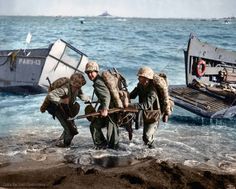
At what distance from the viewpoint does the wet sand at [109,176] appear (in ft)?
20.6

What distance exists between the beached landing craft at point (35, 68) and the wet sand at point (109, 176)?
8733mm

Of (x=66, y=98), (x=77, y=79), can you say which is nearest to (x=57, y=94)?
(x=66, y=98)

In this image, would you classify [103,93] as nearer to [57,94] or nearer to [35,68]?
[57,94]

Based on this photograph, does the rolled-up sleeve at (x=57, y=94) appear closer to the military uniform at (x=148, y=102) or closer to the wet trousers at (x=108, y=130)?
the wet trousers at (x=108, y=130)

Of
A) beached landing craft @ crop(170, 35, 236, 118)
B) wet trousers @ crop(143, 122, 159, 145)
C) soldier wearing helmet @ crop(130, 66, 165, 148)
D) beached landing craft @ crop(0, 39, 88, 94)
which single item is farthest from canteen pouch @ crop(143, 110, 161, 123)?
beached landing craft @ crop(0, 39, 88, 94)

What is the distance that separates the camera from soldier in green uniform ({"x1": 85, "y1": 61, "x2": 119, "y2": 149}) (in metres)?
7.52

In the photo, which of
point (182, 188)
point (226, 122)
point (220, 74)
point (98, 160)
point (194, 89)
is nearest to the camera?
point (182, 188)

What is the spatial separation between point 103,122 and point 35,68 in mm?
8536

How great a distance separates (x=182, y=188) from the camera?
624 cm

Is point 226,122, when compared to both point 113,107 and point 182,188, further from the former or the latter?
point 182,188

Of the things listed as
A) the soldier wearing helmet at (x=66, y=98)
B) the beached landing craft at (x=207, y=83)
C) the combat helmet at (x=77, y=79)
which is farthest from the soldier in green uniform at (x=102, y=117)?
the beached landing craft at (x=207, y=83)

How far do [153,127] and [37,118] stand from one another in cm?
515

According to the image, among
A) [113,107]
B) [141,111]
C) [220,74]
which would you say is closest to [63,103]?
[113,107]

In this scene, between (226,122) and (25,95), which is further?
(25,95)
